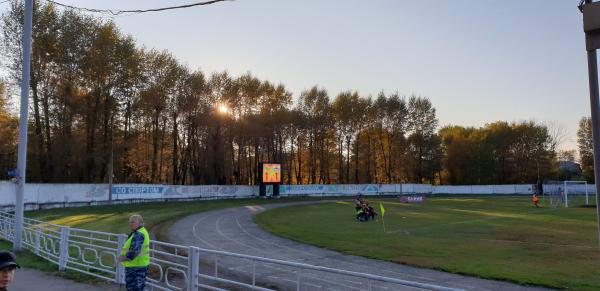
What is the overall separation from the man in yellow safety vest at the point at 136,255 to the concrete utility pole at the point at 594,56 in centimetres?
778

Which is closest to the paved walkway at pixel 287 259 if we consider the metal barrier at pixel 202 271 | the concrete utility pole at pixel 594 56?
the metal barrier at pixel 202 271

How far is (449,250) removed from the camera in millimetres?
20469

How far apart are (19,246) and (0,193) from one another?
2425 cm

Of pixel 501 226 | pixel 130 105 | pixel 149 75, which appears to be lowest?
pixel 501 226

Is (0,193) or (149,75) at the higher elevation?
(149,75)

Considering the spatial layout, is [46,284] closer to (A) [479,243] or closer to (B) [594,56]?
(B) [594,56]

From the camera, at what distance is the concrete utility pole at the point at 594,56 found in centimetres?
413

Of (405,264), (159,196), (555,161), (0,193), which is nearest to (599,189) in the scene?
(405,264)

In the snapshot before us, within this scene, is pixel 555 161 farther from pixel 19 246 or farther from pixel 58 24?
pixel 19 246

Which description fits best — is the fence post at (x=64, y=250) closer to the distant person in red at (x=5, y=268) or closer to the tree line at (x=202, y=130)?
the distant person in red at (x=5, y=268)

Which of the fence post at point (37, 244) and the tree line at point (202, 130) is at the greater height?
the tree line at point (202, 130)

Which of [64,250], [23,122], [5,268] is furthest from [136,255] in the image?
[23,122]

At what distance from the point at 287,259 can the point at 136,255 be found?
10.5 metres

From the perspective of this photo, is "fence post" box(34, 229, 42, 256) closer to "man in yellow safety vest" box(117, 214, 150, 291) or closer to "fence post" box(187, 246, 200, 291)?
"man in yellow safety vest" box(117, 214, 150, 291)
